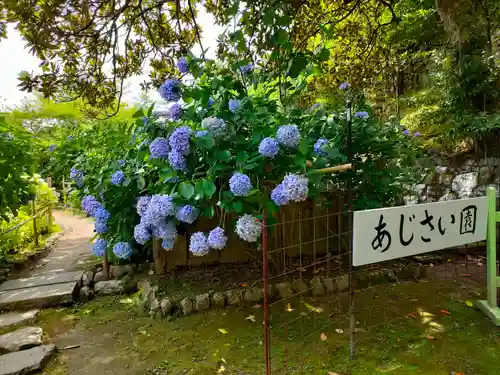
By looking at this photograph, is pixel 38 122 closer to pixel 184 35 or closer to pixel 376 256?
pixel 184 35

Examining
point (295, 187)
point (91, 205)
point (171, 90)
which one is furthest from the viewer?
point (91, 205)

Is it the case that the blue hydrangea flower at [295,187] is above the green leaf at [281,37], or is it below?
below

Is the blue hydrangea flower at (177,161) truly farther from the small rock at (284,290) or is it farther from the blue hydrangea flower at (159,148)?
the small rock at (284,290)

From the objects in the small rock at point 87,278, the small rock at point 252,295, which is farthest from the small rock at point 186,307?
the small rock at point 87,278

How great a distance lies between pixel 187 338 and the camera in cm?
265

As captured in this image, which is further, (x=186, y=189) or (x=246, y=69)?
(x=246, y=69)

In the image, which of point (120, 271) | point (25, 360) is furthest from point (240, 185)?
point (120, 271)

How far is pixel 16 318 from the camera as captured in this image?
3102 millimetres

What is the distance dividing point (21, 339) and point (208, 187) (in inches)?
76.3

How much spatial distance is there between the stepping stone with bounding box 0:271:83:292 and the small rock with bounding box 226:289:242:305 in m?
1.73

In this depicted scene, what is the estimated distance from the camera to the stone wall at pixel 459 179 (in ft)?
16.6

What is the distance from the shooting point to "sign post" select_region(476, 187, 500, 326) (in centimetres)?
263

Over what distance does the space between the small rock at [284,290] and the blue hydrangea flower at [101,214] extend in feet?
5.14

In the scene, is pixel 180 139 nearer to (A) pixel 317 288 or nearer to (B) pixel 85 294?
(A) pixel 317 288
